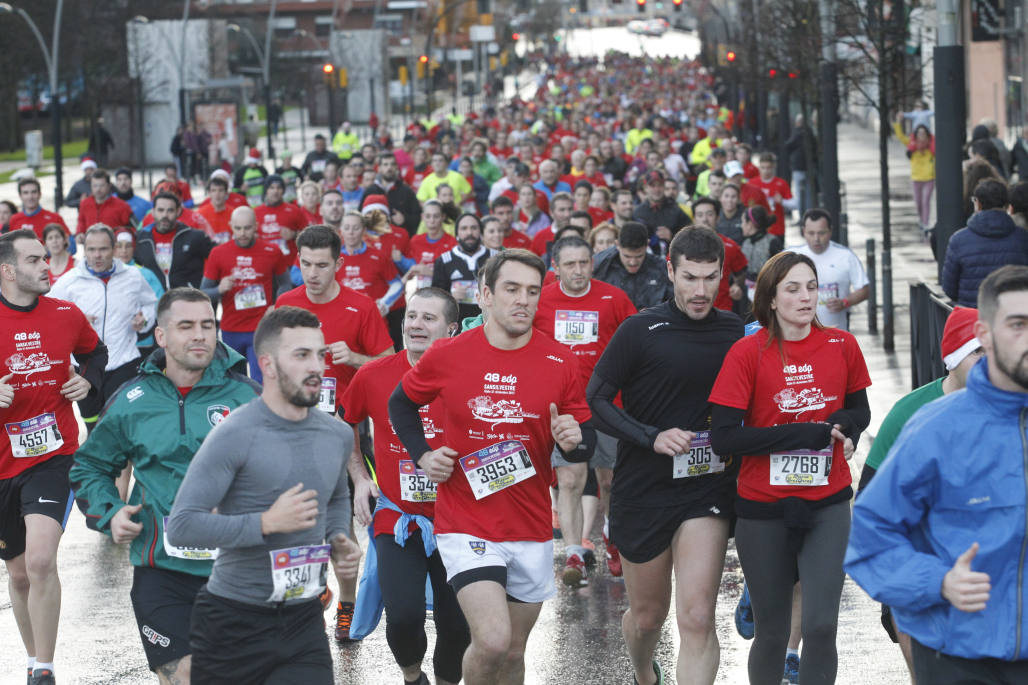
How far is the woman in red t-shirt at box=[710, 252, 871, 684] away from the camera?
621cm

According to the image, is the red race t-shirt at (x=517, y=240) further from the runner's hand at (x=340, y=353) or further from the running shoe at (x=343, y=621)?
the running shoe at (x=343, y=621)

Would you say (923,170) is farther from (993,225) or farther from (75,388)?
(75,388)

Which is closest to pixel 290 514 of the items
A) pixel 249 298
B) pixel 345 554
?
pixel 345 554

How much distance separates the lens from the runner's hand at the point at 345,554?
5367mm

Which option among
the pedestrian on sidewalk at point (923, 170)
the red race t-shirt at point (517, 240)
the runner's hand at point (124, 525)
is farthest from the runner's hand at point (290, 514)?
the pedestrian on sidewalk at point (923, 170)

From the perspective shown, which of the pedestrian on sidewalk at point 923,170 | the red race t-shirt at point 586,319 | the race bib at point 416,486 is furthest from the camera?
the pedestrian on sidewalk at point 923,170

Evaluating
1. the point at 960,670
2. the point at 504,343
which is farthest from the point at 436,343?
the point at 960,670

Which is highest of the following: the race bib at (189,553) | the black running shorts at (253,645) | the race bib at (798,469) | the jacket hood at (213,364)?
the jacket hood at (213,364)

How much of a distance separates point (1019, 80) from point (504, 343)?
29.8 m

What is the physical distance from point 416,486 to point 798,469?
1605mm

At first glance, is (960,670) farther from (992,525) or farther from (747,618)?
(747,618)

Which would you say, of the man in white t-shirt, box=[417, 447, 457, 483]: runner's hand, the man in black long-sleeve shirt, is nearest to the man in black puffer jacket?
the man in white t-shirt

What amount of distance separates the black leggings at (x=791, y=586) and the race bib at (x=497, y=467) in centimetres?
86

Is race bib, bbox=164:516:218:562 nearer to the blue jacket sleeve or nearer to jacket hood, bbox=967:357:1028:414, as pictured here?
the blue jacket sleeve
